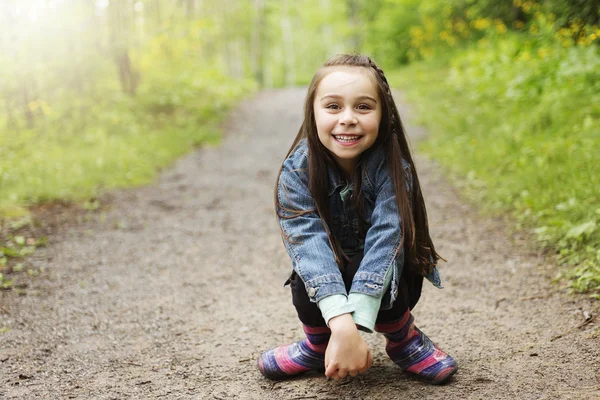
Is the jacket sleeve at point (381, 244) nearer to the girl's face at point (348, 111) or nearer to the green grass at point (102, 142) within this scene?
the girl's face at point (348, 111)

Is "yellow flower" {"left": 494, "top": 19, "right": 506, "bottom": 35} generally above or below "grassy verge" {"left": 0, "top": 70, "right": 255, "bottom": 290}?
above

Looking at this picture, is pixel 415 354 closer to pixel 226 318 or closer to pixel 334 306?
pixel 334 306

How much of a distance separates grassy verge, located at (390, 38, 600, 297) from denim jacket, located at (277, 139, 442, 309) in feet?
4.90

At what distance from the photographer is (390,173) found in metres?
2.21

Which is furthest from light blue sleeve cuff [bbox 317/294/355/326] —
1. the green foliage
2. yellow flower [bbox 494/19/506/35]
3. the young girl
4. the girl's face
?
yellow flower [bbox 494/19/506/35]

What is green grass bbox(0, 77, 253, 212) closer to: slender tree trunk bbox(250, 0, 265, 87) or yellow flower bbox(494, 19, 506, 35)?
yellow flower bbox(494, 19, 506, 35)

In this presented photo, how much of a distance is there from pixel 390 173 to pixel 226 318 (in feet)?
5.05

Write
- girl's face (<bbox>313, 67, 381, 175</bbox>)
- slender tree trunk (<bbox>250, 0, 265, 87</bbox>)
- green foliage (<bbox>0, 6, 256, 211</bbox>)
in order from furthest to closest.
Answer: slender tree trunk (<bbox>250, 0, 265, 87</bbox>)
green foliage (<bbox>0, 6, 256, 211</bbox>)
girl's face (<bbox>313, 67, 381, 175</bbox>)

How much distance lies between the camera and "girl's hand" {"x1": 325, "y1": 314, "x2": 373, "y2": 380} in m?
1.91

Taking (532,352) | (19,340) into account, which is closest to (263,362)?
(532,352)

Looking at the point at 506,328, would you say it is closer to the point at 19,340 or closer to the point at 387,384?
the point at 387,384

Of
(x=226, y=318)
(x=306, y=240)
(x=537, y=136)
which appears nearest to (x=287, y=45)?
(x=537, y=136)

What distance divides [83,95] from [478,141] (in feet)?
21.4

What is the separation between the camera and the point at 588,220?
3691mm
